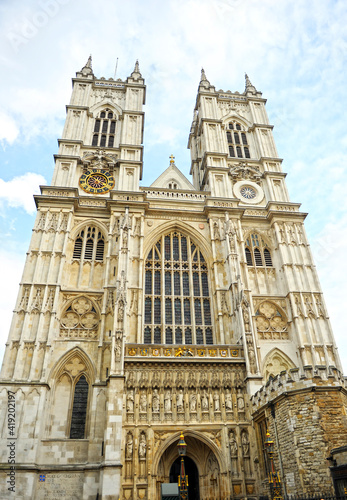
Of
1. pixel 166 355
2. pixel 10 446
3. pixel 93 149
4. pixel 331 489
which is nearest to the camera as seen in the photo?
pixel 331 489

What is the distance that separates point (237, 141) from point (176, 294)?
15404 millimetres

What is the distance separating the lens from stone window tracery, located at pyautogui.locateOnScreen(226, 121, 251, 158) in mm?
31359

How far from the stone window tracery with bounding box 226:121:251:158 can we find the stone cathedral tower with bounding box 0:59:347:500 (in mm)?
145

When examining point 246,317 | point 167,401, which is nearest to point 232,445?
point 167,401

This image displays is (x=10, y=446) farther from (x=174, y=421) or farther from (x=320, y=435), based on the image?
(x=320, y=435)

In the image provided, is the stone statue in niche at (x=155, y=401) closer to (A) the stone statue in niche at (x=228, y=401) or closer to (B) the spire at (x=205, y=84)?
(A) the stone statue in niche at (x=228, y=401)

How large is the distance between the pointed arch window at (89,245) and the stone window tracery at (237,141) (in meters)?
13.0

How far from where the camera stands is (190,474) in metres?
19.4

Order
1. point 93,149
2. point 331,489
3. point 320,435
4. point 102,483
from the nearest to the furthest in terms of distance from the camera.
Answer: point 331,489 < point 320,435 < point 102,483 < point 93,149

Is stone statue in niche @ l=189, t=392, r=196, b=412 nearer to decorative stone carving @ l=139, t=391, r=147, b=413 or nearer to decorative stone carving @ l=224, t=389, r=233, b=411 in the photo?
decorative stone carving @ l=224, t=389, r=233, b=411

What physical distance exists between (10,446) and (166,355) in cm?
777

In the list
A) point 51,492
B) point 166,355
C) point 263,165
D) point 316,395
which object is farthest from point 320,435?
point 263,165

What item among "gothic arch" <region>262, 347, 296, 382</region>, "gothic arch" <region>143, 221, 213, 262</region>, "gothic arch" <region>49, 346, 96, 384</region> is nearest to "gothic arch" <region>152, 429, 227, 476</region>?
"gothic arch" <region>49, 346, 96, 384</region>

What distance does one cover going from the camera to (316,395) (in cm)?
1384
